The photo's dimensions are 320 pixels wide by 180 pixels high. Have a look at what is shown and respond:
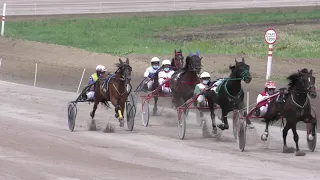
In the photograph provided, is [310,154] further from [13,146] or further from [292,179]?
[13,146]

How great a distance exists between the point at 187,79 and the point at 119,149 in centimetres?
364

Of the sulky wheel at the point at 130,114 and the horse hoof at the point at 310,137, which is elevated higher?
the horse hoof at the point at 310,137

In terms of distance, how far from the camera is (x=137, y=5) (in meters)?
56.5

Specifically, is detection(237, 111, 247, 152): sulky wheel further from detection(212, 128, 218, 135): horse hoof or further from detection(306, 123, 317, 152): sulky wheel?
detection(212, 128, 218, 135): horse hoof

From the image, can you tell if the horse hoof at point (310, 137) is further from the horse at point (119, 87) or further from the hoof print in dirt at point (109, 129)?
the hoof print in dirt at point (109, 129)

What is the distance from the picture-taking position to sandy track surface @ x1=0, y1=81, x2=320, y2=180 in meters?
13.7

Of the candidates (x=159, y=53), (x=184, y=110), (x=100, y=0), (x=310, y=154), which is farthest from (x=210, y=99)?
(x=100, y=0)

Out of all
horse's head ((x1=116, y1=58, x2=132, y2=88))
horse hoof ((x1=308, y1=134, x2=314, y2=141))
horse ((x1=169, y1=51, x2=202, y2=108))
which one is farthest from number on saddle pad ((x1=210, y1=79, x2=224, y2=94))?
horse hoof ((x1=308, y1=134, x2=314, y2=141))

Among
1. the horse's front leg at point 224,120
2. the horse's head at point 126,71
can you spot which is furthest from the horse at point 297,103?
the horse's head at point 126,71

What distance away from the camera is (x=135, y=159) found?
1523 centimetres

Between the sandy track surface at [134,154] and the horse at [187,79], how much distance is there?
745mm

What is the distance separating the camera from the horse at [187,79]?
1931 centimetres

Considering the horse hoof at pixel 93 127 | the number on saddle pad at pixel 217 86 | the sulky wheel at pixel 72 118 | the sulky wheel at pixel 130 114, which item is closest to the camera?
the number on saddle pad at pixel 217 86

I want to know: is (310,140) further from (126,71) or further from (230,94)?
(126,71)
